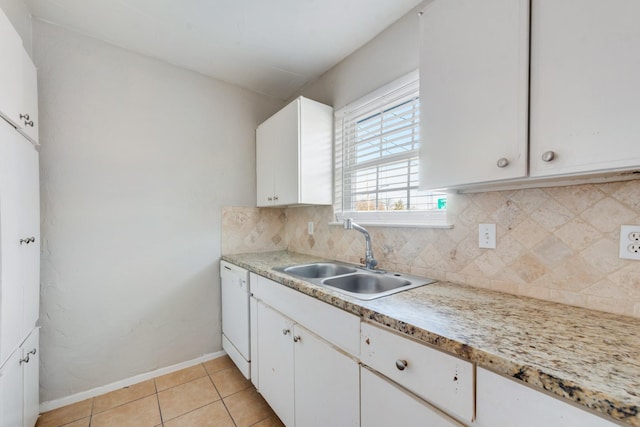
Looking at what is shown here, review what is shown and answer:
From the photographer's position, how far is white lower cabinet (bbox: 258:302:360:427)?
1052mm

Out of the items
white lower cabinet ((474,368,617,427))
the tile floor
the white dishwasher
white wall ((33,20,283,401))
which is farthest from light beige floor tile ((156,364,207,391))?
white lower cabinet ((474,368,617,427))

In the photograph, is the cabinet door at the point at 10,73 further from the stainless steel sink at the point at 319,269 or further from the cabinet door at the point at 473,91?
the cabinet door at the point at 473,91

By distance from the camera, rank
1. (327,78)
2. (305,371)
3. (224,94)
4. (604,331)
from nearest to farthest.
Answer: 1. (604,331)
2. (305,371)
3. (327,78)
4. (224,94)

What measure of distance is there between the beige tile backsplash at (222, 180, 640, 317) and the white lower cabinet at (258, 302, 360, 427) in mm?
683

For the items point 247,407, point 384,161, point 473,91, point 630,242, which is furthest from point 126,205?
point 630,242

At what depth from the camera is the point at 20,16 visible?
1484mm

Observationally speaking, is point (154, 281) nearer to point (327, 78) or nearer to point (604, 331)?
point (327, 78)

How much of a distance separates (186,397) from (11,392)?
2.97 feet

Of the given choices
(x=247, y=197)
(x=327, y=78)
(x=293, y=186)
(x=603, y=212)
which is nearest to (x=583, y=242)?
(x=603, y=212)

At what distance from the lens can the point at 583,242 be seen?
961mm

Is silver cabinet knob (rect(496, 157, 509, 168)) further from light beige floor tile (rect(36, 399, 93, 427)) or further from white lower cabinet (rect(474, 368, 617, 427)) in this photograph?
light beige floor tile (rect(36, 399, 93, 427))

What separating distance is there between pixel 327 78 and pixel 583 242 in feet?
6.41

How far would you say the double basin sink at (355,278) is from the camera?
1393 mm

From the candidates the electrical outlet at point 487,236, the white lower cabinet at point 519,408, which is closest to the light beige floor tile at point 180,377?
the white lower cabinet at point 519,408
